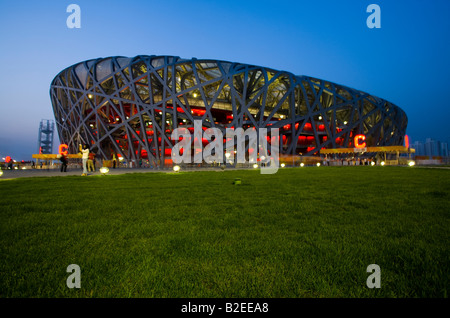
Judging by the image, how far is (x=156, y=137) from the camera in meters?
39.4

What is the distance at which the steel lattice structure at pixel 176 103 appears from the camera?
39469 millimetres

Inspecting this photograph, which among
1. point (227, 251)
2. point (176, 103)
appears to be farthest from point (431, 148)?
point (227, 251)

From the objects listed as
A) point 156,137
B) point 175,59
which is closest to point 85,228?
point 156,137

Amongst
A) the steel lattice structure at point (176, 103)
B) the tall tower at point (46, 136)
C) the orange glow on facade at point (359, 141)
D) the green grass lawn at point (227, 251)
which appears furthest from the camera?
the tall tower at point (46, 136)

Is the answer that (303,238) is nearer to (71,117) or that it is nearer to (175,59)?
(175,59)

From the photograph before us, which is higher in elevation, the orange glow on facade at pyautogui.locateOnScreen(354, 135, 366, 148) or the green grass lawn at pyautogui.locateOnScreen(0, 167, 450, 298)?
the orange glow on facade at pyautogui.locateOnScreen(354, 135, 366, 148)

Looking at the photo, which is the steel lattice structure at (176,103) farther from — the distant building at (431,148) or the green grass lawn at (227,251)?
the distant building at (431,148)

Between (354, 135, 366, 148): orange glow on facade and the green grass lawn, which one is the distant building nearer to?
(354, 135, 366, 148): orange glow on facade

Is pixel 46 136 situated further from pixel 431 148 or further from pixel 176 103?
pixel 431 148

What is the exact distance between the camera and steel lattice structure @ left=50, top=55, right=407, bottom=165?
129 ft

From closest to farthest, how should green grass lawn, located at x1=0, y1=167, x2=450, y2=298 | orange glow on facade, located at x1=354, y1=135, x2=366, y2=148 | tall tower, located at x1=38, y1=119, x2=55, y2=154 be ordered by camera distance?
green grass lawn, located at x1=0, y1=167, x2=450, y2=298 < orange glow on facade, located at x1=354, y1=135, x2=366, y2=148 < tall tower, located at x1=38, y1=119, x2=55, y2=154

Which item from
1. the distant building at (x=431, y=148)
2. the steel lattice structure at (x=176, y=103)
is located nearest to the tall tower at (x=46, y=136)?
the steel lattice structure at (x=176, y=103)

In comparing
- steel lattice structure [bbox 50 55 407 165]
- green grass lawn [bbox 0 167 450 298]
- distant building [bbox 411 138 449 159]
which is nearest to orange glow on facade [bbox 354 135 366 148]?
steel lattice structure [bbox 50 55 407 165]

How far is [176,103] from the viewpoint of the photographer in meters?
39.4
